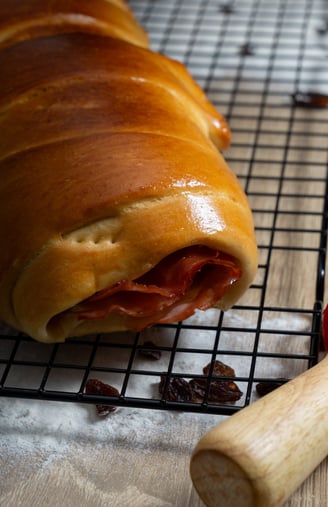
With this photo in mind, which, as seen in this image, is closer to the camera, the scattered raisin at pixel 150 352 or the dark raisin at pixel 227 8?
the scattered raisin at pixel 150 352

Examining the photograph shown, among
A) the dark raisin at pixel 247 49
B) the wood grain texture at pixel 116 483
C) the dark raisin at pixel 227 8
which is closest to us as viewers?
the wood grain texture at pixel 116 483

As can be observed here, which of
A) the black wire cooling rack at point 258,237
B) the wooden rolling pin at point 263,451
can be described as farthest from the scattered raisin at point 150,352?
the wooden rolling pin at point 263,451

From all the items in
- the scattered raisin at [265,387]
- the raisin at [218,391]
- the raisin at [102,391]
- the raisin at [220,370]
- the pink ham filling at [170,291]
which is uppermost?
the pink ham filling at [170,291]

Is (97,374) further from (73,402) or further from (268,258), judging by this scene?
(268,258)

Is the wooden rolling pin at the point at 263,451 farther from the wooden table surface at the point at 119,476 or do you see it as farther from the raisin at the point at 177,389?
the raisin at the point at 177,389

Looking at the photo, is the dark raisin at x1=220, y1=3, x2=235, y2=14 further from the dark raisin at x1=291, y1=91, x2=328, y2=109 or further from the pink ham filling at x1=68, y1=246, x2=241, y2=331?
the pink ham filling at x1=68, y1=246, x2=241, y2=331

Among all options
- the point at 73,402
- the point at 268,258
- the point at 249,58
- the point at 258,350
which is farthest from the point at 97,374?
the point at 249,58

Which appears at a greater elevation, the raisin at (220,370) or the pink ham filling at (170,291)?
the pink ham filling at (170,291)

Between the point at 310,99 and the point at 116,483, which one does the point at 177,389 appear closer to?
the point at 116,483

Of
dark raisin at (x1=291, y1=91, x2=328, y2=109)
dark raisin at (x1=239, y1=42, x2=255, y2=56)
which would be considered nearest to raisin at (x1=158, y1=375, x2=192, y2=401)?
dark raisin at (x1=291, y1=91, x2=328, y2=109)
